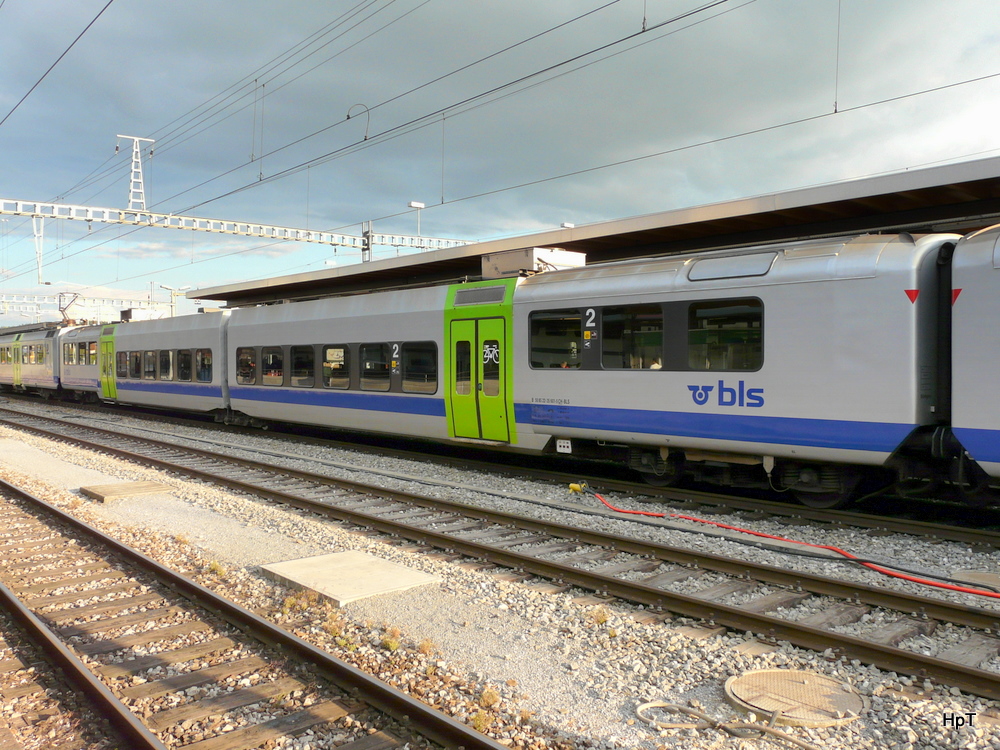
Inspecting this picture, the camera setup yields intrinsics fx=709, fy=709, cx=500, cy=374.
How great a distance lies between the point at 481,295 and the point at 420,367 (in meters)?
2.01

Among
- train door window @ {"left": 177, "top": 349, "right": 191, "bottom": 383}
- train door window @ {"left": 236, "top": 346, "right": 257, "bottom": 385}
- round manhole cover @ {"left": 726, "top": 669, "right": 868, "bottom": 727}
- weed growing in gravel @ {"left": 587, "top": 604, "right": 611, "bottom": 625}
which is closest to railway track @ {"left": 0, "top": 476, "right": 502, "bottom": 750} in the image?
round manhole cover @ {"left": 726, "top": 669, "right": 868, "bottom": 727}

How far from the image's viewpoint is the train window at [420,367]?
12.7m

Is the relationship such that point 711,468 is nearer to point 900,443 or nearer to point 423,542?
point 900,443

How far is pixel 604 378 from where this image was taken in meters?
10.1

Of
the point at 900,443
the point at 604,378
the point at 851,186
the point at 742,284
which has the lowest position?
the point at 900,443

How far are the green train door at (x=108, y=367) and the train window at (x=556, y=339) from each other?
19.7 meters

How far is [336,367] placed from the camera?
15.0 metres

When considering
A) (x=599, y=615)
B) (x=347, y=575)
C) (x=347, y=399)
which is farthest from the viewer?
(x=347, y=399)

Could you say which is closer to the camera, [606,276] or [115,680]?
[115,680]

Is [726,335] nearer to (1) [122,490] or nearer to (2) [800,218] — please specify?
(2) [800,218]

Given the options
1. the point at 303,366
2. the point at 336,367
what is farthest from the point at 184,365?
the point at 336,367

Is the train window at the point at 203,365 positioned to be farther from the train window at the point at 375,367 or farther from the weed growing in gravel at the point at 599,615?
the weed growing in gravel at the point at 599,615

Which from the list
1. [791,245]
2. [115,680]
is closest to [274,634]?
[115,680]

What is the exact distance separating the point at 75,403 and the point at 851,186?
31.1 meters
